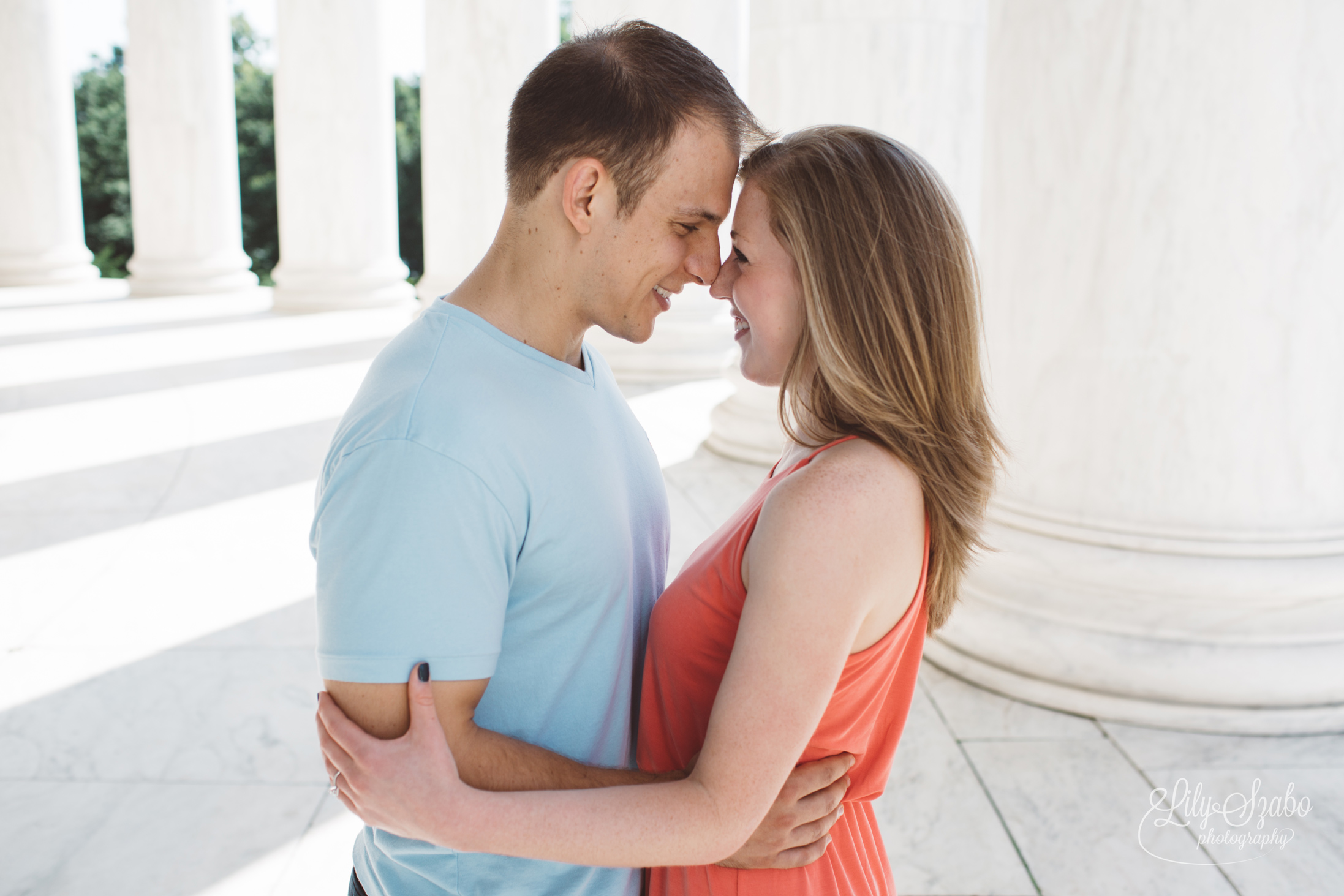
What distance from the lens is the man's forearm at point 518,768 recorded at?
12.2 metres

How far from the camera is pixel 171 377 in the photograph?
275ft

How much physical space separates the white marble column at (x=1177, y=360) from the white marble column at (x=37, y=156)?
138m

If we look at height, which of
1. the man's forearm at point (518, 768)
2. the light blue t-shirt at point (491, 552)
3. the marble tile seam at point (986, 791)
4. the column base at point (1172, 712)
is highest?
the light blue t-shirt at point (491, 552)

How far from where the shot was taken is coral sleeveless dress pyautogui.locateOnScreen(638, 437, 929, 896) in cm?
1363

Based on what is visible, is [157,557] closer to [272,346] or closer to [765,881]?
[765,881]

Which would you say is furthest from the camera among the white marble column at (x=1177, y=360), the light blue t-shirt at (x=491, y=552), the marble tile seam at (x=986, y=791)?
the white marble column at (x=1177, y=360)

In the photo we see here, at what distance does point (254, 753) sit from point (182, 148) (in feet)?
402

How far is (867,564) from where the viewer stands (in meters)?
12.2

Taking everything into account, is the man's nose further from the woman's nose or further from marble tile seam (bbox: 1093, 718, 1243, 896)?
marble tile seam (bbox: 1093, 718, 1243, 896)

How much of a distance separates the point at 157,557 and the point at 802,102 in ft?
133

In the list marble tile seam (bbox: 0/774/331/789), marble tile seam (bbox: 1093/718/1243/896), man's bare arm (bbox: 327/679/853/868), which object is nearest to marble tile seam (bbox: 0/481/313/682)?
marble tile seam (bbox: 0/774/331/789)

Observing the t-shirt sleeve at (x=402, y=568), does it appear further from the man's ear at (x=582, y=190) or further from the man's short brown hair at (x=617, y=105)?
the man's short brown hair at (x=617, y=105)

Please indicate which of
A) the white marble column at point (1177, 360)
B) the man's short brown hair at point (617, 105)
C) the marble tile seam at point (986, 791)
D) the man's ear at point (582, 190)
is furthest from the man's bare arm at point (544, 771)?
the white marble column at point (1177, 360)

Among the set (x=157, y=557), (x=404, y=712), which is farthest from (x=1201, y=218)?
(x=157, y=557)
